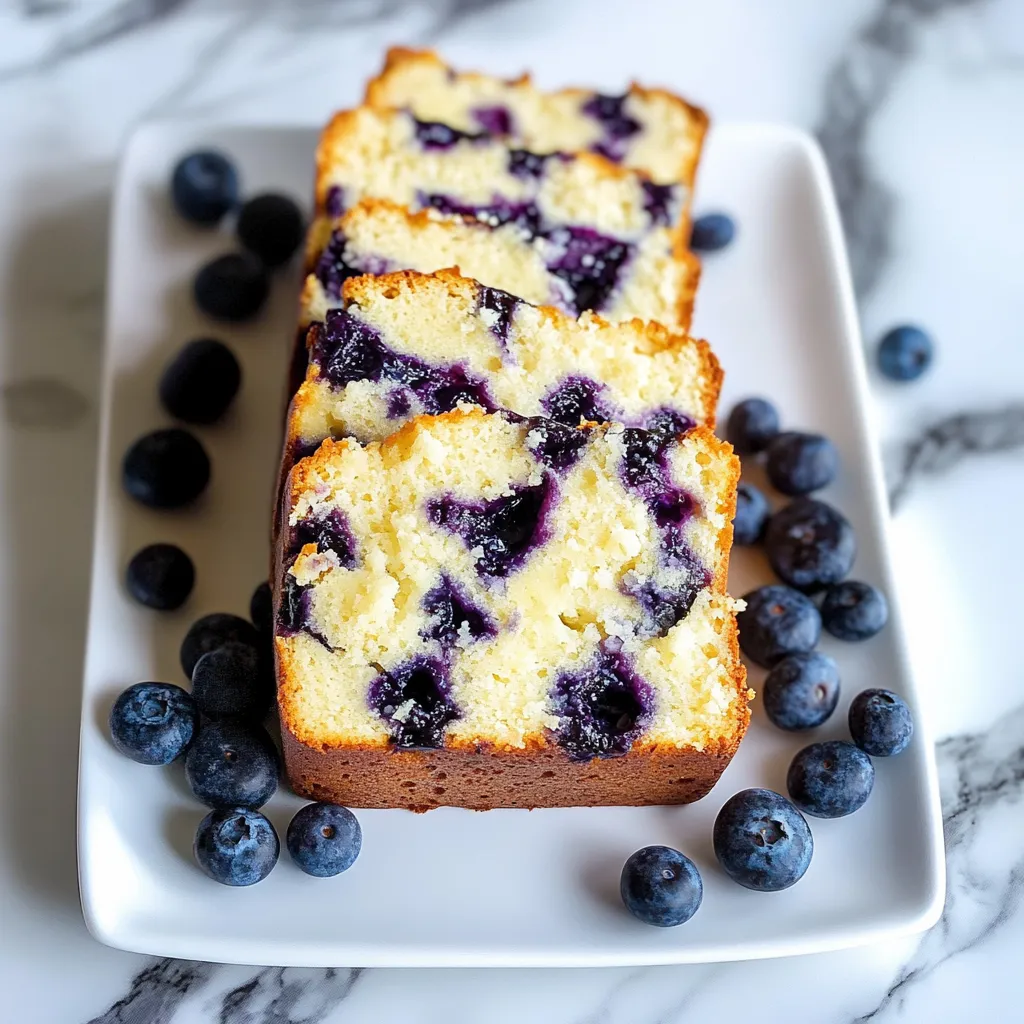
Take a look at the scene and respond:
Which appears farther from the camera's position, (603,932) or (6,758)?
(6,758)

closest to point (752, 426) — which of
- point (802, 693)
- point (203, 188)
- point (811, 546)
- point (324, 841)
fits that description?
point (811, 546)

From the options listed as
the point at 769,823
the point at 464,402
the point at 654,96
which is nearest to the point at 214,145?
Answer: the point at 654,96

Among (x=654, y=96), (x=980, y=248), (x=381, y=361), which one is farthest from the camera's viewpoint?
(x=980, y=248)

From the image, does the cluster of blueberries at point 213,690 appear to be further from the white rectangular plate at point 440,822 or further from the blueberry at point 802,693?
the blueberry at point 802,693

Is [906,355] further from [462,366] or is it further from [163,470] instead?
[163,470]

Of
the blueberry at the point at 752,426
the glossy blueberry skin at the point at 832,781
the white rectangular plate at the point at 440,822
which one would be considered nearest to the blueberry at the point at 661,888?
the white rectangular plate at the point at 440,822

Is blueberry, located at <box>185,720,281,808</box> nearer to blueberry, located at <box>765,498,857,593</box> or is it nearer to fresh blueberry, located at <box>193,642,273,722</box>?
fresh blueberry, located at <box>193,642,273,722</box>

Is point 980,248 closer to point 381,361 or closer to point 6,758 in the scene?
point 381,361
